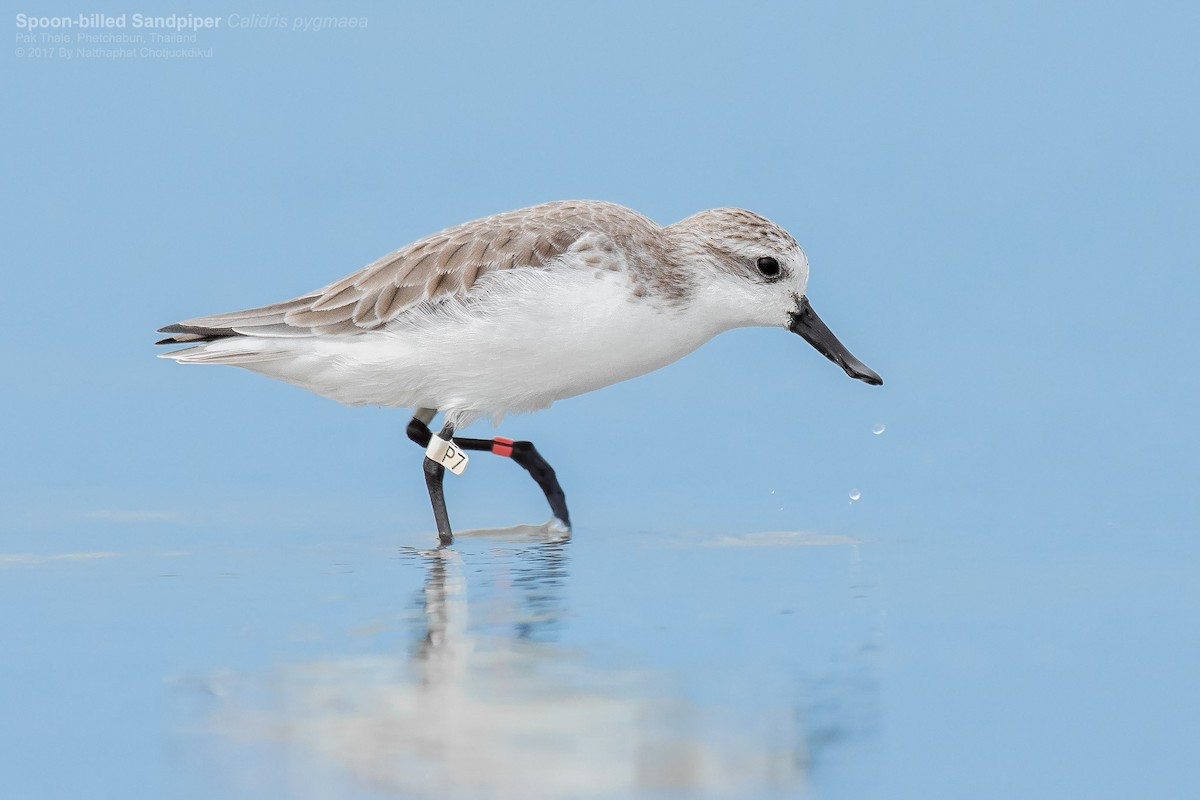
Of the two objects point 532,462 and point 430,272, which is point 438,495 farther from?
point 430,272

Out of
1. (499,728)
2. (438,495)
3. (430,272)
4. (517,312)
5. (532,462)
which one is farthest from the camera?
(532,462)

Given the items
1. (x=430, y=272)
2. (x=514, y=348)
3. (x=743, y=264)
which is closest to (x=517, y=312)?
(x=514, y=348)

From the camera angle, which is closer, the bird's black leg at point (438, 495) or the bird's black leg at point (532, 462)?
the bird's black leg at point (438, 495)

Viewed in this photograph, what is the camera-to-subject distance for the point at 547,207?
6914 mm

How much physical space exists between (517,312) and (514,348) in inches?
6.9

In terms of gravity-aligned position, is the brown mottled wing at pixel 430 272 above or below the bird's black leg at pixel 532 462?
above

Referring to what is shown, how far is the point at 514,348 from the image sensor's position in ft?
21.4

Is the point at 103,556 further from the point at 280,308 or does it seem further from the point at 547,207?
the point at 547,207

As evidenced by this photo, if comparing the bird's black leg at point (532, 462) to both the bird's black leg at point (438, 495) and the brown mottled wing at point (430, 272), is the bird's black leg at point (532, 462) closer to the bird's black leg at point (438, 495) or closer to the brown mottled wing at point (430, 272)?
the bird's black leg at point (438, 495)

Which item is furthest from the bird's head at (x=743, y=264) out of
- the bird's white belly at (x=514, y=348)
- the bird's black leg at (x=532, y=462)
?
the bird's black leg at (x=532, y=462)

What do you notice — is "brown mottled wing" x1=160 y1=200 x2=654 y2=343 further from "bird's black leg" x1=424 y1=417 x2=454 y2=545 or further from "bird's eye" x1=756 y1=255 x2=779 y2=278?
"bird's black leg" x1=424 y1=417 x2=454 y2=545

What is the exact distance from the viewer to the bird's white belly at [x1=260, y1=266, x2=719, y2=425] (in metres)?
6.48

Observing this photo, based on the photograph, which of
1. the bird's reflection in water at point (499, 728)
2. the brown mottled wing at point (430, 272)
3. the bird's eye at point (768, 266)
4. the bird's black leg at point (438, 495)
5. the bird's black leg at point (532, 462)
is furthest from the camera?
the bird's black leg at point (532, 462)

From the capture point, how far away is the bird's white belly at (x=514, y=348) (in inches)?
255
